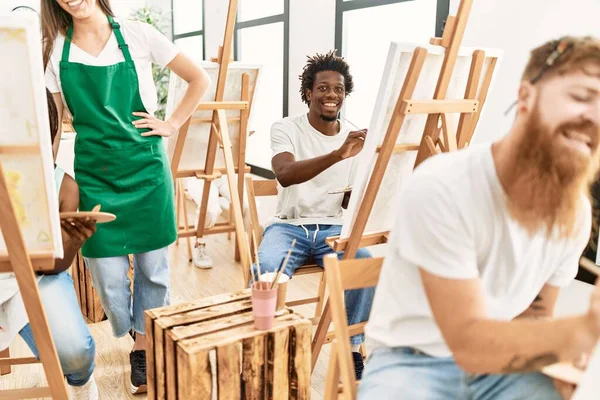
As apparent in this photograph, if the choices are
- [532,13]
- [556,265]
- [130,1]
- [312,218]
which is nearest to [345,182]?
[312,218]

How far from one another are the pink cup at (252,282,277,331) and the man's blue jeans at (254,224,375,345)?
1.69 feet

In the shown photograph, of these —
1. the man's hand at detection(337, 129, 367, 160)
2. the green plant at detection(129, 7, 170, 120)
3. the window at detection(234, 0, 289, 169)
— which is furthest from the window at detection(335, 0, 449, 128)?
the green plant at detection(129, 7, 170, 120)

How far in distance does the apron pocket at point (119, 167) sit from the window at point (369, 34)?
1.62m

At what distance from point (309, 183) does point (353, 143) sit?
0.43 metres

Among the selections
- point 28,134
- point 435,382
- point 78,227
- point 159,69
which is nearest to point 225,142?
point 78,227

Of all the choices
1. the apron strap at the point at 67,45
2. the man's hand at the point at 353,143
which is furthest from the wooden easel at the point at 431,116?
the apron strap at the point at 67,45

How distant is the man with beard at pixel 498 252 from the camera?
93 cm

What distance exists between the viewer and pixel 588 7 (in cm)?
196

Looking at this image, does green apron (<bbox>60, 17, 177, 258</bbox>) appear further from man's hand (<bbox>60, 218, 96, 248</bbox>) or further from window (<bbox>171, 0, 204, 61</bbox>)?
Result: window (<bbox>171, 0, 204, 61</bbox>)

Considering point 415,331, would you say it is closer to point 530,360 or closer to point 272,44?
point 530,360

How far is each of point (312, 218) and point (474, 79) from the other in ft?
2.63

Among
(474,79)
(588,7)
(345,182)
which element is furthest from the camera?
(345,182)

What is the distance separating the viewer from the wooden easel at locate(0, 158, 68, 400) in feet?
3.83

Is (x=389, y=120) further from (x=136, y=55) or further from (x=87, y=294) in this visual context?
(x=87, y=294)
